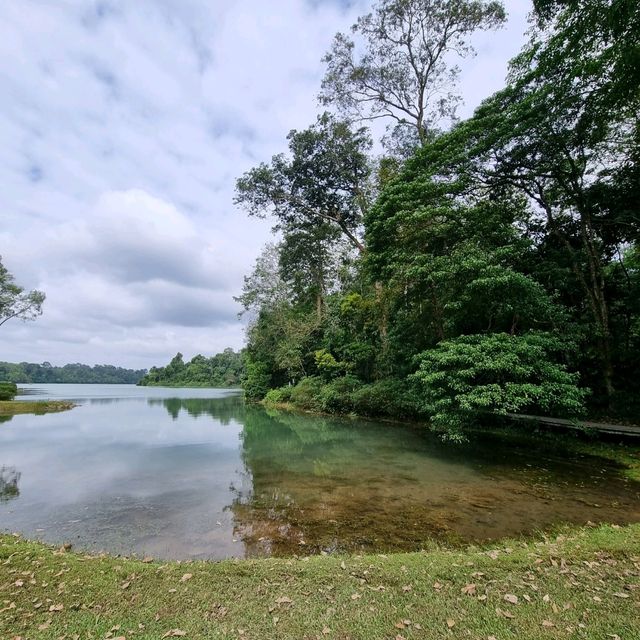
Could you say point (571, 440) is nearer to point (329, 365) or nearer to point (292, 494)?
point (292, 494)

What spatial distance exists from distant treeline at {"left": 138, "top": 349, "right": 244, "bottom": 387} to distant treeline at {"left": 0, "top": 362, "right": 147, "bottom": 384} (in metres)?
29.9

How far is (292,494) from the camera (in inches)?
301

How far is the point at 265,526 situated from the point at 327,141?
1855 cm

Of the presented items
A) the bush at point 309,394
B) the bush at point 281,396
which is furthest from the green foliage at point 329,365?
the bush at point 281,396

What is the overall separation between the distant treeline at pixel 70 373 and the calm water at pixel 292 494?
91857 mm

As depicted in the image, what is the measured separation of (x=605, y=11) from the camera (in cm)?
717

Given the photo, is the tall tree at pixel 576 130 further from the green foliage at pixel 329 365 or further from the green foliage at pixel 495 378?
the green foliage at pixel 329 365

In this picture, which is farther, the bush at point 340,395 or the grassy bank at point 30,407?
the grassy bank at point 30,407

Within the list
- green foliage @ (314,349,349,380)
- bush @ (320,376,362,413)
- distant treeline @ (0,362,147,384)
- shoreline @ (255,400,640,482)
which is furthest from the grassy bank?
distant treeline @ (0,362,147,384)

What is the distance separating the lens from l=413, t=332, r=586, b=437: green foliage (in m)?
8.77

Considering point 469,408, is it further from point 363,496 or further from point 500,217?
point 500,217

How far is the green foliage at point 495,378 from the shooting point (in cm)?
877

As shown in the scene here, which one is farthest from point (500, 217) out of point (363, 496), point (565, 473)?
point (363, 496)

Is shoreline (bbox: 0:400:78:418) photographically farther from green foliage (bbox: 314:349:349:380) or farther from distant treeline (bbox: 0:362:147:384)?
distant treeline (bbox: 0:362:147:384)
